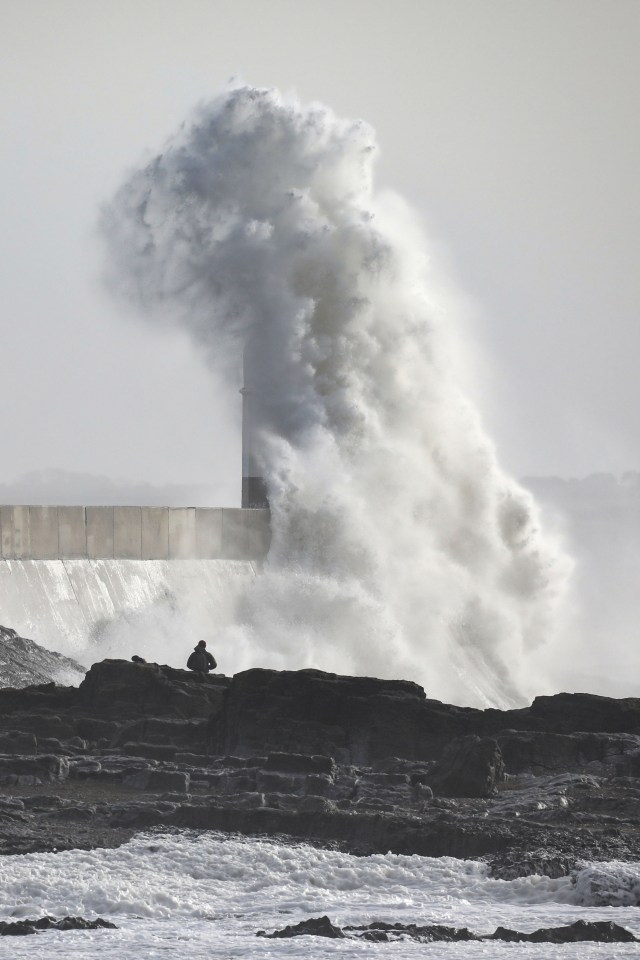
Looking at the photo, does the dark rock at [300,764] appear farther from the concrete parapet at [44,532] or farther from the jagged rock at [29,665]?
the concrete parapet at [44,532]

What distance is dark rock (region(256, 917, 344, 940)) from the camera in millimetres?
11180

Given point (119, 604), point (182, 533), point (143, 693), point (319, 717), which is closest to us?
point (319, 717)

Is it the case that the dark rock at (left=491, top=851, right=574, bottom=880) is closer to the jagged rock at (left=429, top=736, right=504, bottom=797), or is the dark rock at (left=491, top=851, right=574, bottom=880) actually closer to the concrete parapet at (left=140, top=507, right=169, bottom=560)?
the jagged rock at (left=429, top=736, right=504, bottom=797)

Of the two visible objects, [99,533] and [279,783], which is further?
[99,533]

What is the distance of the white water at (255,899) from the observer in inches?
427

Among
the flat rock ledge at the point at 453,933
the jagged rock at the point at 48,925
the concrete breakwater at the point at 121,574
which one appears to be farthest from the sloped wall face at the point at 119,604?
the flat rock ledge at the point at 453,933

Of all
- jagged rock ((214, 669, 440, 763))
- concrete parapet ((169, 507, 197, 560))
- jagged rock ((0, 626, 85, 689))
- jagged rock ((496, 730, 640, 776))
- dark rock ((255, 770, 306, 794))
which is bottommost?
dark rock ((255, 770, 306, 794))

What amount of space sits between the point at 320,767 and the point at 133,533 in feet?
39.8

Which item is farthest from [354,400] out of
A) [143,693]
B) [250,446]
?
[143,693]

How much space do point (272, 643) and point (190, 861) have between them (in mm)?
14942

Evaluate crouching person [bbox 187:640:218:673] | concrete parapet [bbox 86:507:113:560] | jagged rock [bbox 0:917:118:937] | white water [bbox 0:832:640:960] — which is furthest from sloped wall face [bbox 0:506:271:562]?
jagged rock [bbox 0:917:118:937]

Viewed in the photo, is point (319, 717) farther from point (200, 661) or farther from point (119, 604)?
point (119, 604)

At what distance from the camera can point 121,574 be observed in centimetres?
2691

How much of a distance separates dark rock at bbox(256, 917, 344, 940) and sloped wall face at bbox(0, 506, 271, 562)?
14756 mm
